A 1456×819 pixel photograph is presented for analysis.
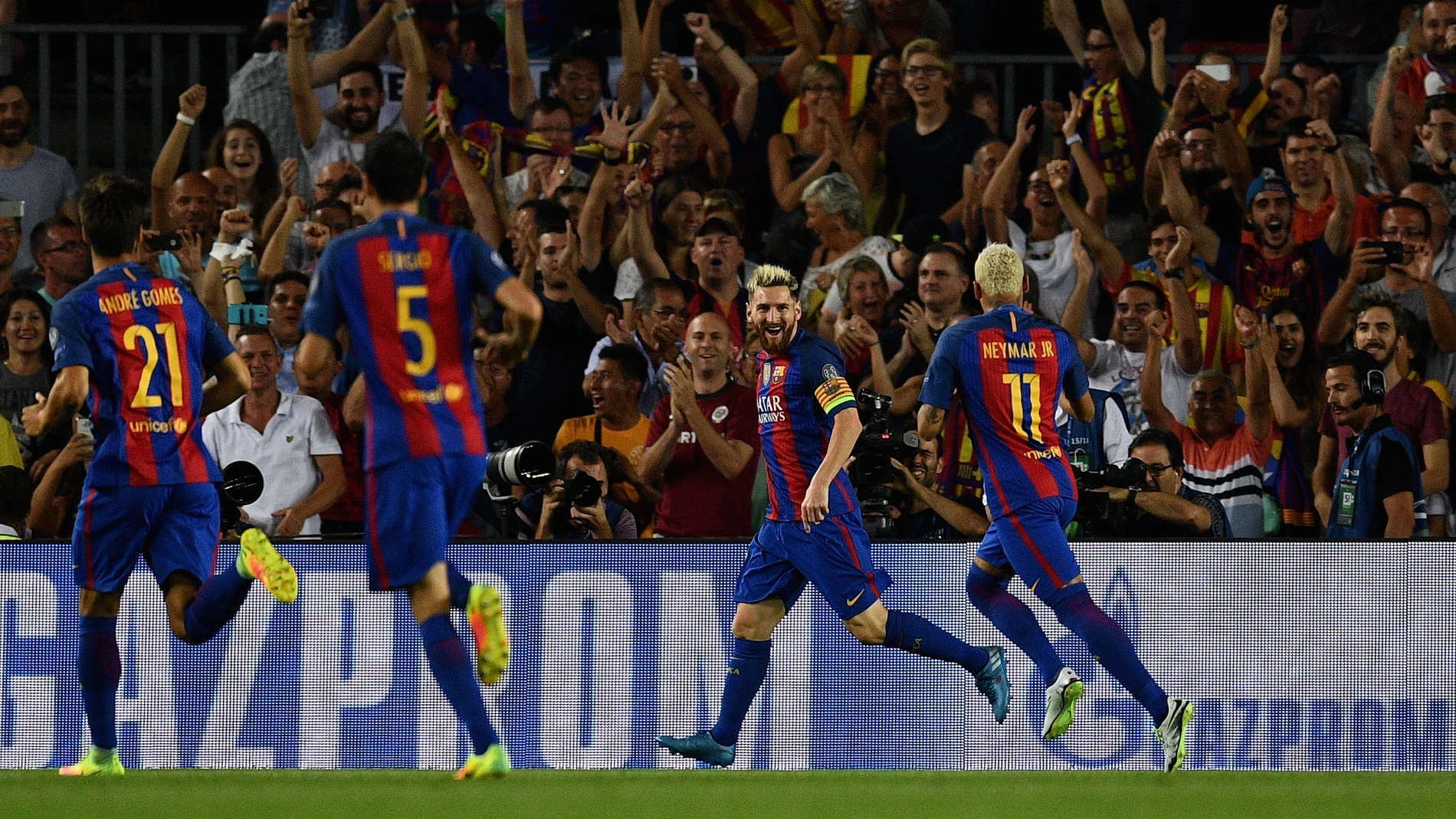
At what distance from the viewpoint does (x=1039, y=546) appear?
767 cm

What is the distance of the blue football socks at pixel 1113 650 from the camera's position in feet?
25.0

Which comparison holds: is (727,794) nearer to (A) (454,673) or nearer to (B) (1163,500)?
(A) (454,673)

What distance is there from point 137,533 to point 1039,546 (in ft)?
11.5

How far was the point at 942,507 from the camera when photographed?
28.8 feet

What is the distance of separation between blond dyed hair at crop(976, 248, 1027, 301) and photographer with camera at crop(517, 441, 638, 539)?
200cm

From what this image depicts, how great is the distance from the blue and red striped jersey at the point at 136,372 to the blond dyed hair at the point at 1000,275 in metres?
3.19

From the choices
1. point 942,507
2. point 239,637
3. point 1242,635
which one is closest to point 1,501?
point 239,637


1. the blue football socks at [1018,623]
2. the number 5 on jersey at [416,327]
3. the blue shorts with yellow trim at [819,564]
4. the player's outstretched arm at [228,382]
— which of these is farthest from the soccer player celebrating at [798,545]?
the player's outstretched arm at [228,382]

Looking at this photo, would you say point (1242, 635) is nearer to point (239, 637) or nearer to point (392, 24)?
point (239, 637)

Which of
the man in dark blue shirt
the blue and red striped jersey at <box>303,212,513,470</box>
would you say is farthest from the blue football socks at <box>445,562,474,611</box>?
the man in dark blue shirt

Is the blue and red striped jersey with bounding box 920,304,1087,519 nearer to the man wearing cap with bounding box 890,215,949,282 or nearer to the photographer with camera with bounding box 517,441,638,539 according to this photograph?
the photographer with camera with bounding box 517,441,638,539

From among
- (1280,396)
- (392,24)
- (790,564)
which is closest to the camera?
(790,564)

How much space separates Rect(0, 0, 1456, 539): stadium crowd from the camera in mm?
9203

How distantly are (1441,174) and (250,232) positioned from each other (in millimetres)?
6757
